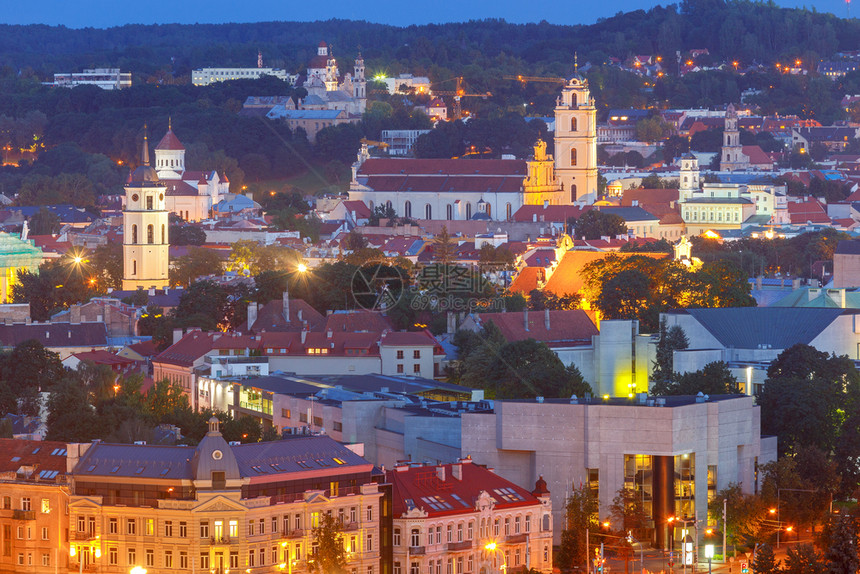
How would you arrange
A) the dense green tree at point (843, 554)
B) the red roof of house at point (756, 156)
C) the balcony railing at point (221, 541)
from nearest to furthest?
1. the dense green tree at point (843, 554)
2. the balcony railing at point (221, 541)
3. the red roof of house at point (756, 156)

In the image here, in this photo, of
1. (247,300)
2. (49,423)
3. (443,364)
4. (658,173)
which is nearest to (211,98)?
(658,173)

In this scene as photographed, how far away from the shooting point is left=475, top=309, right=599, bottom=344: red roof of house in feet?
197

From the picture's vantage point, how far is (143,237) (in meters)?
81.1

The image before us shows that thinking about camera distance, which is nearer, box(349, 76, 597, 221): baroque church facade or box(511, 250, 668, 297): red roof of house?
box(511, 250, 668, 297): red roof of house

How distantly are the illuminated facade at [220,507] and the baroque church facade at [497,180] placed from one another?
7057 centimetres

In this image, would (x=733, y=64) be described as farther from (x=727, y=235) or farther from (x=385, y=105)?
(x=727, y=235)

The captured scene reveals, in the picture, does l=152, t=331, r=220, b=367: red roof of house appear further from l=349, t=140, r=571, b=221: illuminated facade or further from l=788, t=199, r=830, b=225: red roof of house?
l=788, t=199, r=830, b=225: red roof of house

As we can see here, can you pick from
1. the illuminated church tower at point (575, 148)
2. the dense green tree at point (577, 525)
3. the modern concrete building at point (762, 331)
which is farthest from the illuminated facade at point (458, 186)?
the dense green tree at point (577, 525)

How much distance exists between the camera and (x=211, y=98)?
156000mm

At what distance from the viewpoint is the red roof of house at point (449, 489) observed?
38.7 metres

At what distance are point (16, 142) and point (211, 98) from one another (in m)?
16.1

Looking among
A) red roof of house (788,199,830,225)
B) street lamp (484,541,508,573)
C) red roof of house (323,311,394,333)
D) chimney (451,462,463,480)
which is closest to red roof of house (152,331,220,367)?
red roof of house (323,311,394,333)

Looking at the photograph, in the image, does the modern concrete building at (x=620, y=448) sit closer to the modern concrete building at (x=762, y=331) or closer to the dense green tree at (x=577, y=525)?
the dense green tree at (x=577, y=525)

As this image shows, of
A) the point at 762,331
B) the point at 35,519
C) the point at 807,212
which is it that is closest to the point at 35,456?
the point at 35,519
